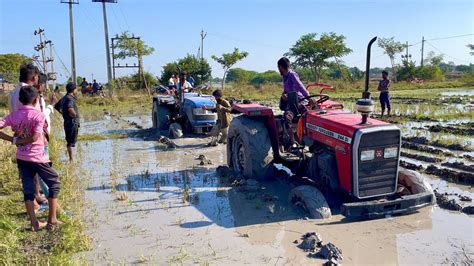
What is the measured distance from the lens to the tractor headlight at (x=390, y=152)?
4705 millimetres

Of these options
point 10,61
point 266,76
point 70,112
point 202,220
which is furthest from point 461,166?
point 266,76

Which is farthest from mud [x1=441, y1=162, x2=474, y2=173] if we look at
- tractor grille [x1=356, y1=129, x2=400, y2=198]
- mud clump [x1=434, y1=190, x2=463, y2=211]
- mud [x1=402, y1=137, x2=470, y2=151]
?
tractor grille [x1=356, y1=129, x2=400, y2=198]

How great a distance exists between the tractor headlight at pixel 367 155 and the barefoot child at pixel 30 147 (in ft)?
10.6

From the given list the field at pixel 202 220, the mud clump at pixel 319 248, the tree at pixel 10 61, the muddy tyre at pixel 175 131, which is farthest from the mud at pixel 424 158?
the tree at pixel 10 61

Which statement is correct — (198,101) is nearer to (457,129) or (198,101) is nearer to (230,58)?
(457,129)

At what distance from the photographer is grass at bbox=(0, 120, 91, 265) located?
12.4ft

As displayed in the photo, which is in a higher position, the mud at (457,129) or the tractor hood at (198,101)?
the tractor hood at (198,101)

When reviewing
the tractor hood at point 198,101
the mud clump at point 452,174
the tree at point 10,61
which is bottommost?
the mud clump at point 452,174

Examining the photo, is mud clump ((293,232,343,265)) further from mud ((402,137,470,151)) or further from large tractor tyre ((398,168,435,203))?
mud ((402,137,470,151))

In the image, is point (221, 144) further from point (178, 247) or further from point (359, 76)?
point (359, 76)

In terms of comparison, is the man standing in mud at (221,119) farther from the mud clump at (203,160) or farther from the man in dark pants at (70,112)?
the man in dark pants at (70,112)

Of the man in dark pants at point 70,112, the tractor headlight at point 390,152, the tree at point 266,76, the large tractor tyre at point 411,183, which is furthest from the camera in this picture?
the tree at point 266,76

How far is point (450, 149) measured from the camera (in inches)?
344

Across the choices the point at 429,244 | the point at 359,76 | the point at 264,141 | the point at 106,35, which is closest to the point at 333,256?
the point at 429,244
